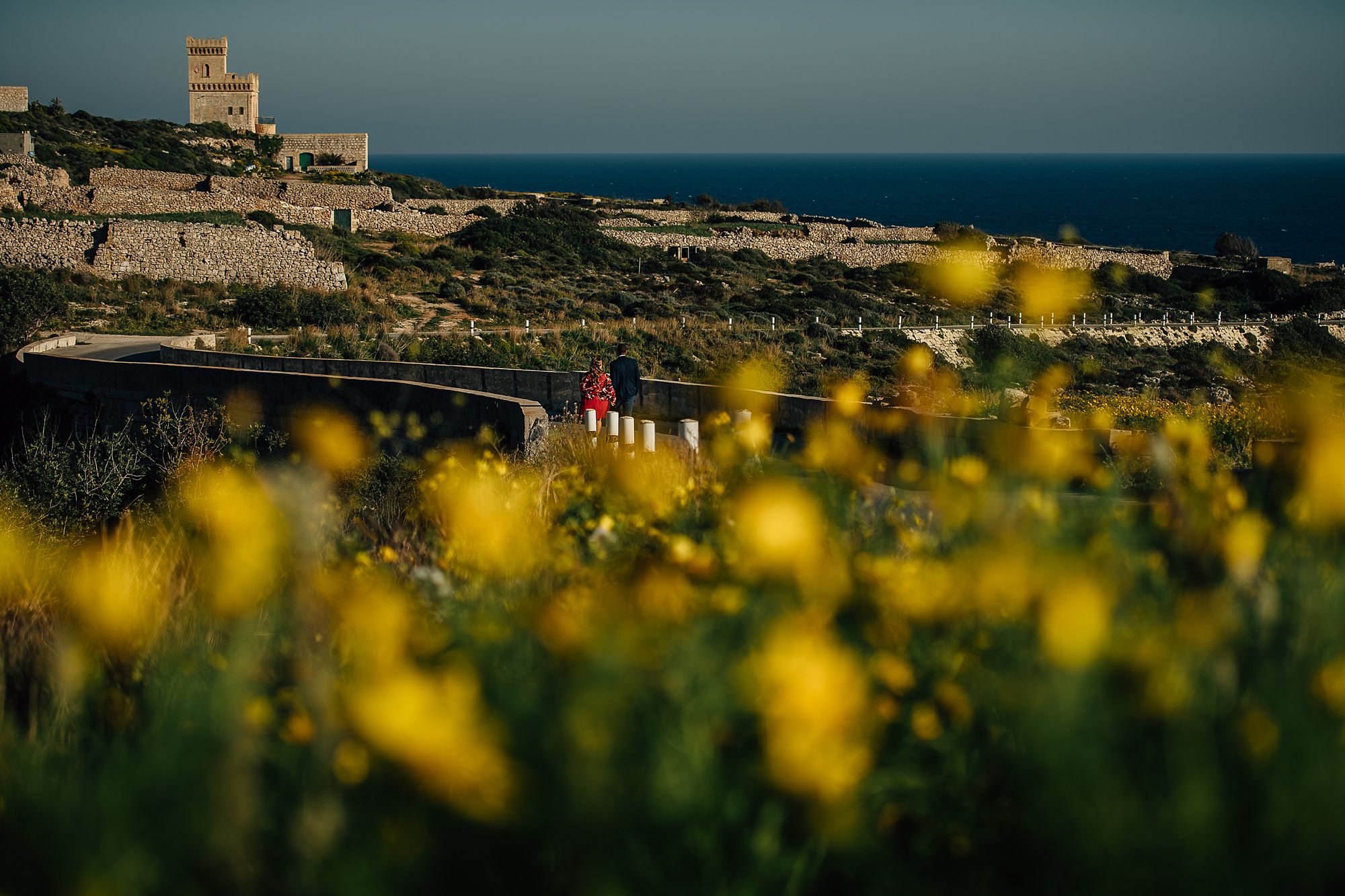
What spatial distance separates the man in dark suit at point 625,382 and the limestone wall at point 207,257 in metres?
22.3

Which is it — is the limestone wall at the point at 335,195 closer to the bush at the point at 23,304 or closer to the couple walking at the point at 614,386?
the bush at the point at 23,304

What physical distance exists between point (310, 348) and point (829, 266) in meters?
31.9

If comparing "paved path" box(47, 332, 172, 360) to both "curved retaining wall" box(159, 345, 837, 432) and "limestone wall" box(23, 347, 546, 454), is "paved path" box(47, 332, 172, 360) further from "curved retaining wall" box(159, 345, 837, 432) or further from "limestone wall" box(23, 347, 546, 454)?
"limestone wall" box(23, 347, 546, 454)

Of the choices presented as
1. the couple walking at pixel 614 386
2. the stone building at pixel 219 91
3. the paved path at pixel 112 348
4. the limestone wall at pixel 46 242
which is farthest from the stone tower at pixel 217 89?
the couple walking at pixel 614 386

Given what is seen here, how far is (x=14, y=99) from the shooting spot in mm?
68188

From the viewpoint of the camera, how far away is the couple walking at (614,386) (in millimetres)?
11836

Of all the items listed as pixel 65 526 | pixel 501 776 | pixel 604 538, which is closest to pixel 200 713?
pixel 501 776

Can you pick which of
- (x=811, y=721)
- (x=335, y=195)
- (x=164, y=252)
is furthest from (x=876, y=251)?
(x=811, y=721)

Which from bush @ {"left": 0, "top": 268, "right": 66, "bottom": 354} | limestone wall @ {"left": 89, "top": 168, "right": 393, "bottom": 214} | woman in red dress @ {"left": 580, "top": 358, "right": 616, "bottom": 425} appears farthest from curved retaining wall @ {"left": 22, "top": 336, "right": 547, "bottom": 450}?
limestone wall @ {"left": 89, "top": 168, "right": 393, "bottom": 214}

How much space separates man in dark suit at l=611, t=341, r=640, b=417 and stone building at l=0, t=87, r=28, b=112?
67.5 meters

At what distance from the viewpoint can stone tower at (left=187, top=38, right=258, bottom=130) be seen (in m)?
84.5

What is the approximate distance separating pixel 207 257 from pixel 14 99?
44.0 metres

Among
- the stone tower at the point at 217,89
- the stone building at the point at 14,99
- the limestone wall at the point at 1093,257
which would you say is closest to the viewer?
the limestone wall at the point at 1093,257

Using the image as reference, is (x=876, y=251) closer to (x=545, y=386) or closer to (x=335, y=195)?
(x=335, y=195)
